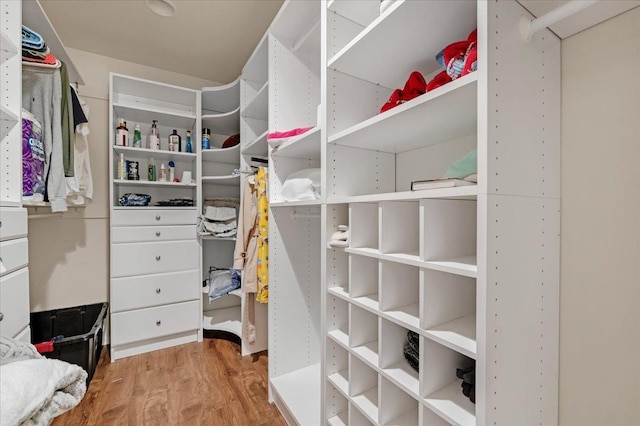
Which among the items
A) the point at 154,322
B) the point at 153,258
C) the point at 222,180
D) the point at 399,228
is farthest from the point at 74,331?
the point at 399,228

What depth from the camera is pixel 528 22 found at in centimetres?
75

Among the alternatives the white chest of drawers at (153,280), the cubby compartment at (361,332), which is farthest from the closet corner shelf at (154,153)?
the cubby compartment at (361,332)

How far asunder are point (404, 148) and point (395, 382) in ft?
3.11

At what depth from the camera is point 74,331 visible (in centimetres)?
229

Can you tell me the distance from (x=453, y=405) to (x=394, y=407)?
0.95 feet

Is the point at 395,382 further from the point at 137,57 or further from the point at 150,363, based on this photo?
the point at 137,57

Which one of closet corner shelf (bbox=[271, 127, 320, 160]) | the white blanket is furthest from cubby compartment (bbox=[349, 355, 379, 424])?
closet corner shelf (bbox=[271, 127, 320, 160])

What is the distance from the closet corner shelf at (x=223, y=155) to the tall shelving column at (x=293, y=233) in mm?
912

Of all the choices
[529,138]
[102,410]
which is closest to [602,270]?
[529,138]

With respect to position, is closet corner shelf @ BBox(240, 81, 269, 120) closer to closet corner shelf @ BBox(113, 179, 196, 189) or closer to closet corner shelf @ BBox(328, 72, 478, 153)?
closet corner shelf @ BBox(113, 179, 196, 189)

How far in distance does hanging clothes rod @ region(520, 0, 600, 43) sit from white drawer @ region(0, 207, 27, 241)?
185 centimetres

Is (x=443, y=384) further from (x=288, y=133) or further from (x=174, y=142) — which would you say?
(x=174, y=142)

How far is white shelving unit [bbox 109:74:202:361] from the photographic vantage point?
2.26 meters

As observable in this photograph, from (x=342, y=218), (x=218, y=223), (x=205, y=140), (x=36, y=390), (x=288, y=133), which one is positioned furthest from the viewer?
(x=205, y=140)
